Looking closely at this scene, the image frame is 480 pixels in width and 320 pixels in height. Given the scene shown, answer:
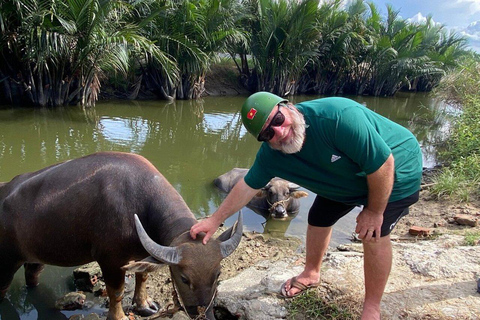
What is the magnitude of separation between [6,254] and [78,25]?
932cm

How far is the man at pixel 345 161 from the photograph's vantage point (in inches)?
95.1

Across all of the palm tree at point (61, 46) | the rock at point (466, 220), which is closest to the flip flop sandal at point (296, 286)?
the rock at point (466, 220)

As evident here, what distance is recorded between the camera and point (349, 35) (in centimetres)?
2261

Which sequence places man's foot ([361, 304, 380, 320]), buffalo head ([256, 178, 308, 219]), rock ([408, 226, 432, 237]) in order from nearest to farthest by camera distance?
man's foot ([361, 304, 380, 320]) < rock ([408, 226, 432, 237]) < buffalo head ([256, 178, 308, 219])

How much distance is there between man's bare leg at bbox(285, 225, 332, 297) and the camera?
133 inches

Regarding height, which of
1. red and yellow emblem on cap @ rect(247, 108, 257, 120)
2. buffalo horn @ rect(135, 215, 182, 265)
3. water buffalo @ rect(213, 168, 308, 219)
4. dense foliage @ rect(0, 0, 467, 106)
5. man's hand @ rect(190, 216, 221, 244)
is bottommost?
water buffalo @ rect(213, 168, 308, 219)

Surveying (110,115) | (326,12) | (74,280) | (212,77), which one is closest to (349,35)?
(326,12)

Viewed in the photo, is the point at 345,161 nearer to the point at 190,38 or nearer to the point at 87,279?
the point at 87,279

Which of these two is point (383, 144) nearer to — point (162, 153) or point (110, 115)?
point (162, 153)

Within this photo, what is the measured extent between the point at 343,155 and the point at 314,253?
4.08ft

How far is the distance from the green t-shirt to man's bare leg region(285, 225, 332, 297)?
1.93 ft

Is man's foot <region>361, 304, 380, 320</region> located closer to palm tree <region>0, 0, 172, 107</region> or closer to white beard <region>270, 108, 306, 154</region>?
white beard <region>270, 108, 306, 154</region>

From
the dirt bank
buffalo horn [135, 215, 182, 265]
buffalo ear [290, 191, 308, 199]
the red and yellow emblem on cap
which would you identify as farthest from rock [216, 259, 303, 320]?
buffalo ear [290, 191, 308, 199]

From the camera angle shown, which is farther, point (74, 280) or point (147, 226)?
point (74, 280)
